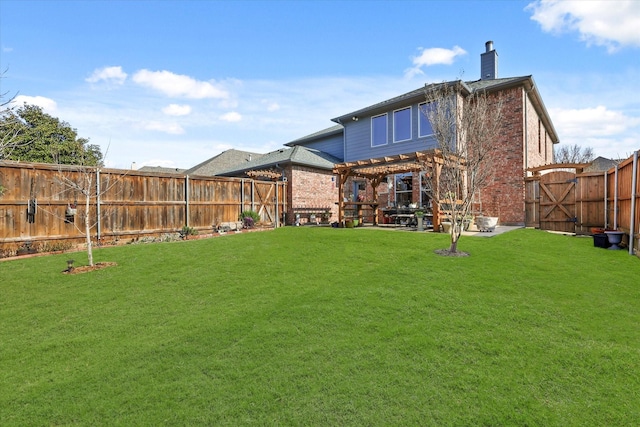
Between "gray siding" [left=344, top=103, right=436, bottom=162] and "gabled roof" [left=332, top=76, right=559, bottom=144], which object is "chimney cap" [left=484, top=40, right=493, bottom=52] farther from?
"gray siding" [left=344, top=103, right=436, bottom=162]

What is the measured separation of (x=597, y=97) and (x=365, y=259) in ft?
67.7

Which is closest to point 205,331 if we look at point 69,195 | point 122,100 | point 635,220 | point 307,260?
point 307,260

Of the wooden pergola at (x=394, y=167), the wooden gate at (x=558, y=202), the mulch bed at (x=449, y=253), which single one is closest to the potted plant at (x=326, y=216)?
the wooden pergola at (x=394, y=167)

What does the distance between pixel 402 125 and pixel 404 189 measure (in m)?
3.47

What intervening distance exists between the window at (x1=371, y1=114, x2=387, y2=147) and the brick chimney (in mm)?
7102

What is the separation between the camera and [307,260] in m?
6.95

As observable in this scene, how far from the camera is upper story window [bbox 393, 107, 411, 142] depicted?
623 inches

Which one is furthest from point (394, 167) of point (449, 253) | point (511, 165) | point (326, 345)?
point (326, 345)

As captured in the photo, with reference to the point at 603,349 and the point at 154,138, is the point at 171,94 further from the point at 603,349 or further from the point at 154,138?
the point at 603,349

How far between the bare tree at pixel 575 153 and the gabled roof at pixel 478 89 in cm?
2563

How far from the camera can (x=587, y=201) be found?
35.4ft

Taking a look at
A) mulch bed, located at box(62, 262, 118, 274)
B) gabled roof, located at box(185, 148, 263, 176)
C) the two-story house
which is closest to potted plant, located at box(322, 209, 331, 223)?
the two-story house

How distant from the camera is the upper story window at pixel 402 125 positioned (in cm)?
1584

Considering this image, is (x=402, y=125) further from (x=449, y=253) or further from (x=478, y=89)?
(x=449, y=253)
